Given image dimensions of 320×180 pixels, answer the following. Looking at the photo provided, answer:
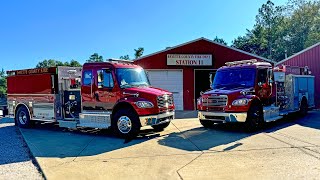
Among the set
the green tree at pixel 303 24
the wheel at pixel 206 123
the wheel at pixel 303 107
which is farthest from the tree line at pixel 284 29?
the wheel at pixel 206 123

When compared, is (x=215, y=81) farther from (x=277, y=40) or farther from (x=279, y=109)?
(x=277, y=40)

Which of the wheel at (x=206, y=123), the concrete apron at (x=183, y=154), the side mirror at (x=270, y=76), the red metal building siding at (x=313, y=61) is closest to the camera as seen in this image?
the concrete apron at (x=183, y=154)

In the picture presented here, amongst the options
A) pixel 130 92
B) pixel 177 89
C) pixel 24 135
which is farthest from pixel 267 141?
pixel 177 89

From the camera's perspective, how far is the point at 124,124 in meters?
10.1

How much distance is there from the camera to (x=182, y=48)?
19.8m

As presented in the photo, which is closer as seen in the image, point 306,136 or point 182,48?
point 306,136

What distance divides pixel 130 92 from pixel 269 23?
175 ft

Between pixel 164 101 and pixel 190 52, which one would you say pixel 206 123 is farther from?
pixel 190 52

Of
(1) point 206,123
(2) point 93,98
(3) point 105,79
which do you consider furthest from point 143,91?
(1) point 206,123

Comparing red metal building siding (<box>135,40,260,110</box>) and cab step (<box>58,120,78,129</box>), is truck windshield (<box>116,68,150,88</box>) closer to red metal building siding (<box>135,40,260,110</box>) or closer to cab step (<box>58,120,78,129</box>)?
cab step (<box>58,120,78,129</box>)

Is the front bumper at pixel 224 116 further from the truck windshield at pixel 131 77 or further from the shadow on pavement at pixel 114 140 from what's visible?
the truck windshield at pixel 131 77

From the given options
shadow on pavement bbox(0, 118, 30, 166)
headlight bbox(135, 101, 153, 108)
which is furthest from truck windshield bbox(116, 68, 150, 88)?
shadow on pavement bbox(0, 118, 30, 166)

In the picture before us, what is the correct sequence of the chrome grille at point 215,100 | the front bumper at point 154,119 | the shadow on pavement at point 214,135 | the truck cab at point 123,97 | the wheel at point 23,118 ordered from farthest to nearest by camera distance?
1. the wheel at point 23,118
2. the chrome grille at point 215,100
3. the truck cab at point 123,97
4. the front bumper at point 154,119
5. the shadow on pavement at point 214,135

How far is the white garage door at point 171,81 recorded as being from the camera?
64.9 feet
